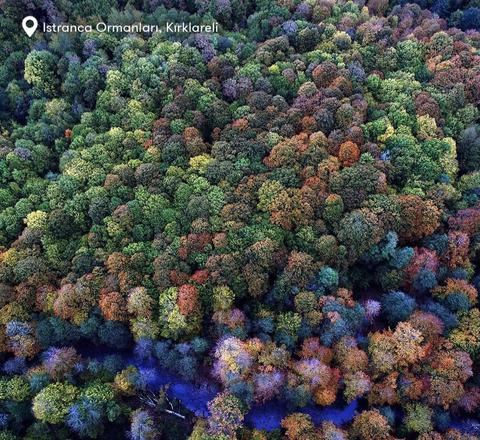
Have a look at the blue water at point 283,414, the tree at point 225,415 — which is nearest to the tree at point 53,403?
the tree at point 225,415

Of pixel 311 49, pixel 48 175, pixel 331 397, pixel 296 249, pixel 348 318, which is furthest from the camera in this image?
pixel 311 49

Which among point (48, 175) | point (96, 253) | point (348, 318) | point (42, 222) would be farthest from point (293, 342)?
point (48, 175)

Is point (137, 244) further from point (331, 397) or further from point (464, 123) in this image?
point (464, 123)

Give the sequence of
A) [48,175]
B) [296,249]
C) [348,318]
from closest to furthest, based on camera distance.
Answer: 1. [348,318]
2. [296,249]
3. [48,175]

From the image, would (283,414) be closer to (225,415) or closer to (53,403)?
(225,415)

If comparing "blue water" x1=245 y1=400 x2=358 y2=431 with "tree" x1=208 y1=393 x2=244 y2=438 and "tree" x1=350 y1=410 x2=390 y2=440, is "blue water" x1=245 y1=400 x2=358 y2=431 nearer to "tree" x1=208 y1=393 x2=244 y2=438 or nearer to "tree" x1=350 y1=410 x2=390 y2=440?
"tree" x1=350 y1=410 x2=390 y2=440

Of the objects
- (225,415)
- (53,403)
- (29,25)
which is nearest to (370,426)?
(225,415)
